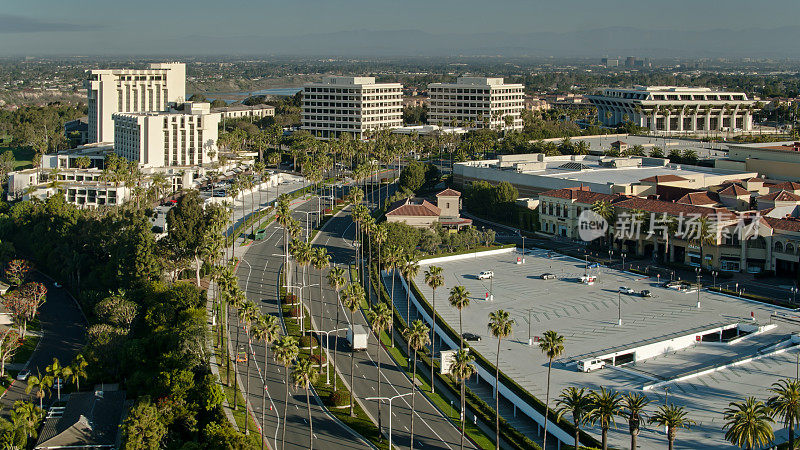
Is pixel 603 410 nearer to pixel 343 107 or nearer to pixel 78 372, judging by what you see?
pixel 78 372

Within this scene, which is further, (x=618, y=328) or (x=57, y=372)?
(x=618, y=328)

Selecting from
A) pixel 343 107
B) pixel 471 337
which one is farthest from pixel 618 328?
pixel 343 107

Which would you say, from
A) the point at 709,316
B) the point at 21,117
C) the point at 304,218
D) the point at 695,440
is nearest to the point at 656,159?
the point at 304,218

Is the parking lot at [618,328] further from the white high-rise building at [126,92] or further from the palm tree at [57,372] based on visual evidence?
the white high-rise building at [126,92]

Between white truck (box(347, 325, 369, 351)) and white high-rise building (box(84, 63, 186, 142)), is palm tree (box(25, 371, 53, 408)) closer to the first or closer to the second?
white truck (box(347, 325, 369, 351))

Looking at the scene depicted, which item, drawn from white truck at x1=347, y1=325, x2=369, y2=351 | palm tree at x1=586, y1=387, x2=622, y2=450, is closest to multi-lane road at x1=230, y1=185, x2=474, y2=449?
white truck at x1=347, y1=325, x2=369, y2=351

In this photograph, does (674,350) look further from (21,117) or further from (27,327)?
(21,117)
